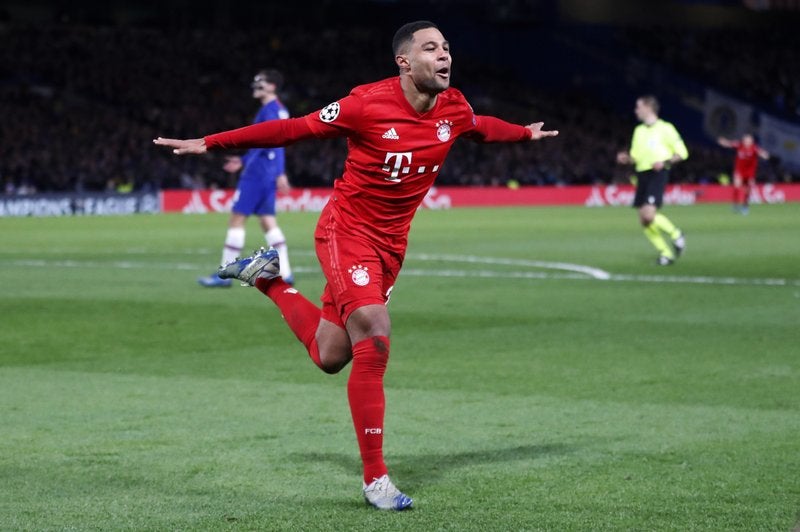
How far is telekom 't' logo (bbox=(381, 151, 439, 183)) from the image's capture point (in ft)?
20.9

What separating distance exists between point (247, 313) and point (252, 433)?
598cm

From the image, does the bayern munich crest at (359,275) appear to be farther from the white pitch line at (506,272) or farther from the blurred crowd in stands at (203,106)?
the blurred crowd in stands at (203,106)

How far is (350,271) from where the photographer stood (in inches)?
247

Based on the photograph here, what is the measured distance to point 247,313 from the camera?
44.1ft

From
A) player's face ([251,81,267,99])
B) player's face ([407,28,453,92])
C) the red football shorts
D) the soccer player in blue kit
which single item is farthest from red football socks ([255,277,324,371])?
the soccer player in blue kit

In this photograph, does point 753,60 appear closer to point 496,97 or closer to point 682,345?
point 496,97

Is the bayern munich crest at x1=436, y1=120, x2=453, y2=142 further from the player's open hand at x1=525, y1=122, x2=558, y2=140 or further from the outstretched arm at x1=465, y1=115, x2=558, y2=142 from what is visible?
the player's open hand at x1=525, y1=122, x2=558, y2=140

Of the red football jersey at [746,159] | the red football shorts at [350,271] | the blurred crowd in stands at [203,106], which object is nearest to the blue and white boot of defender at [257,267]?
the red football shorts at [350,271]

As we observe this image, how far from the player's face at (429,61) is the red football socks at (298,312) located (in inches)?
51.3

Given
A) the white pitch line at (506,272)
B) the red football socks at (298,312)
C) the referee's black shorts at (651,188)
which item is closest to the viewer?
the red football socks at (298,312)

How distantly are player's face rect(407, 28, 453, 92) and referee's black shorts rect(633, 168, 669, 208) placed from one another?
14143mm

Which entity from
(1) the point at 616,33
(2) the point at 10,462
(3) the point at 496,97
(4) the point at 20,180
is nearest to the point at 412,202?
(2) the point at 10,462

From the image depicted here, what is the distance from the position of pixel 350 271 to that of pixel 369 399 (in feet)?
1.94

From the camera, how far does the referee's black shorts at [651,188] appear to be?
20.1 m
